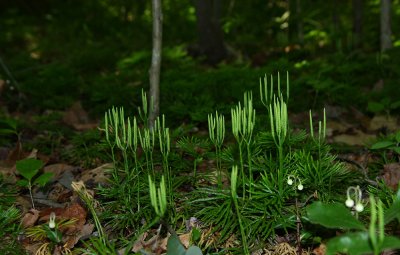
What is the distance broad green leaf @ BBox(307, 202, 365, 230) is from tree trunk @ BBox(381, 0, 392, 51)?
354cm

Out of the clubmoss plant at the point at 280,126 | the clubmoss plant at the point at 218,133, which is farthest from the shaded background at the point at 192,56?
the clubmoss plant at the point at 280,126

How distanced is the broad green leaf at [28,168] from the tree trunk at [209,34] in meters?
3.51

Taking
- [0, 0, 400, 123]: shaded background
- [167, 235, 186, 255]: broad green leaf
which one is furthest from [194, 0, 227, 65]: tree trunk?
[167, 235, 186, 255]: broad green leaf

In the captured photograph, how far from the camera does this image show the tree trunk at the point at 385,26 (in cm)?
473

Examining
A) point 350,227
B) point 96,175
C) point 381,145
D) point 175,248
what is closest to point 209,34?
point 96,175

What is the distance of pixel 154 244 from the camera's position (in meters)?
2.08

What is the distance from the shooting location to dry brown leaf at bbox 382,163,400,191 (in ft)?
8.21

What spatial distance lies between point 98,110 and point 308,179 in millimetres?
2549

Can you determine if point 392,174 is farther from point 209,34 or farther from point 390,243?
point 209,34

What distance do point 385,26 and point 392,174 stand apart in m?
2.75

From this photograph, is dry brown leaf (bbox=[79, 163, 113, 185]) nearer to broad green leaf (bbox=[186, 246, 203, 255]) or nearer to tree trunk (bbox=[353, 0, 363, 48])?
broad green leaf (bbox=[186, 246, 203, 255])

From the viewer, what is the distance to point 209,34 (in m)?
5.75

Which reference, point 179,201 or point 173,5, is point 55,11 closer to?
point 173,5

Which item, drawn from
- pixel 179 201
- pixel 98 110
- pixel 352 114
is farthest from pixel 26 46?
pixel 179 201
